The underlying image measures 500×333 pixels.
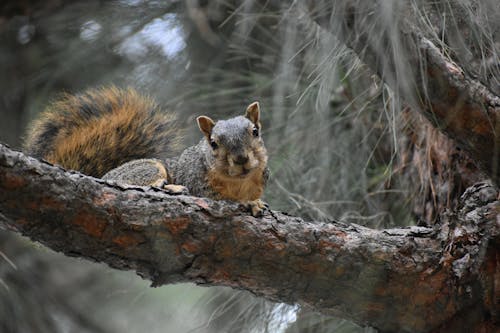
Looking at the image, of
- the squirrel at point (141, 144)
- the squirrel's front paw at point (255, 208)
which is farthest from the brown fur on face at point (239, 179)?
the squirrel's front paw at point (255, 208)

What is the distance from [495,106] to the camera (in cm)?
97

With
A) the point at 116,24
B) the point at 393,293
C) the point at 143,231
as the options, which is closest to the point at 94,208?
the point at 143,231

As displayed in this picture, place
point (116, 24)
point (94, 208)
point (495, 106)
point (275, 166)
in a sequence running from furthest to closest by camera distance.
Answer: point (275, 166) → point (116, 24) → point (495, 106) → point (94, 208)

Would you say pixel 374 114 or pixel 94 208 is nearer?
pixel 94 208

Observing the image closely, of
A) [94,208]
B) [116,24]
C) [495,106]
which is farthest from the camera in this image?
[116,24]

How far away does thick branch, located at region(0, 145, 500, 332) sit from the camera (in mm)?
861

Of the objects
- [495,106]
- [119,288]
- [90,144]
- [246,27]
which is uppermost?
[495,106]

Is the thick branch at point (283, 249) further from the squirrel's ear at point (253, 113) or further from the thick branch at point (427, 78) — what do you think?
the squirrel's ear at point (253, 113)

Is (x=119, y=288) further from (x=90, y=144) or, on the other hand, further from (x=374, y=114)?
(x=374, y=114)

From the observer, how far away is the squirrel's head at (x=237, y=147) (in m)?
1.13

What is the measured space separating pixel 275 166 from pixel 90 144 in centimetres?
43

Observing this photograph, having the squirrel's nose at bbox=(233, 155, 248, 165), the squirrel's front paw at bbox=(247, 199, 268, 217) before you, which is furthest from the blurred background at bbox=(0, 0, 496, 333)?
the squirrel's front paw at bbox=(247, 199, 268, 217)

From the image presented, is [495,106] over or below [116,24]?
over

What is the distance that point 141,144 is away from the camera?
1.44 meters
